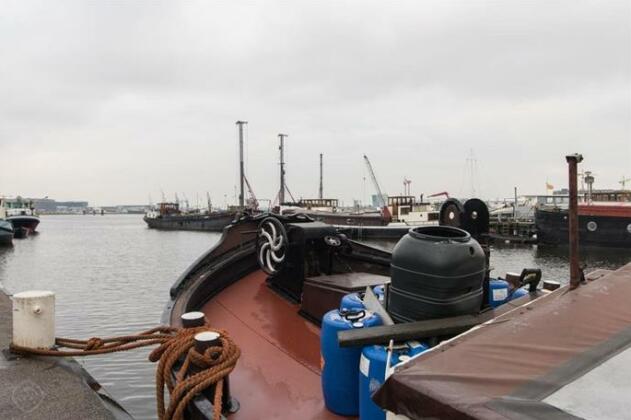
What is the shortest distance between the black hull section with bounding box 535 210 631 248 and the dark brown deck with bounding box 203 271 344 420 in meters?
30.4

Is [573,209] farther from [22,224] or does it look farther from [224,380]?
[22,224]

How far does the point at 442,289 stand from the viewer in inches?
127

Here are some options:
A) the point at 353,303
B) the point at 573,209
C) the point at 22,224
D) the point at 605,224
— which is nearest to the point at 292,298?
the point at 353,303

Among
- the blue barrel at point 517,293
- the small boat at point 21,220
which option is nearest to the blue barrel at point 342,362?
the blue barrel at point 517,293

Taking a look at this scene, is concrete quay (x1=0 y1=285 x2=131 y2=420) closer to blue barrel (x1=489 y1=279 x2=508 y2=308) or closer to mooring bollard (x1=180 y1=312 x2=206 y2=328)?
mooring bollard (x1=180 y1=312 x2=206 y2=328)

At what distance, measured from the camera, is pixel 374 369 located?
9.51 feet

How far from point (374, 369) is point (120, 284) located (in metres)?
21.3

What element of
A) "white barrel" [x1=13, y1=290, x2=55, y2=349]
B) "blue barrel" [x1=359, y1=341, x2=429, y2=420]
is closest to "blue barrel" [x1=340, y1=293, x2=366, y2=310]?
"blue barrel" [x1=359, y1=341, x2=429, y2=420]

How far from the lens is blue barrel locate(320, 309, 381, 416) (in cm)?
344

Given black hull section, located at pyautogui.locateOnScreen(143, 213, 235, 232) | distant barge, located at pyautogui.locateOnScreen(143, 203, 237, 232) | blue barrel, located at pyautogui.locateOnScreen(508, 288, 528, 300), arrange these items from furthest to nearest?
1. distant barge, located at pyautogui.locateOnScreen(143, 203, 237, 232)
2. black hull section, located at pyautogui.locateOnScreen(143, 213, 235, 232)
3. blue barrel, located at pyautogui.locateOnScreen(508, 288, 528, 300)

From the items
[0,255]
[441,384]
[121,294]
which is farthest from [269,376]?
[0,255]

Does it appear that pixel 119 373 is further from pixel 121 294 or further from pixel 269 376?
pixel 121 294

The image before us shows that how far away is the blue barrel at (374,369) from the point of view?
2.86 meters

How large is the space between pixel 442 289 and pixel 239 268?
554 centimetres
